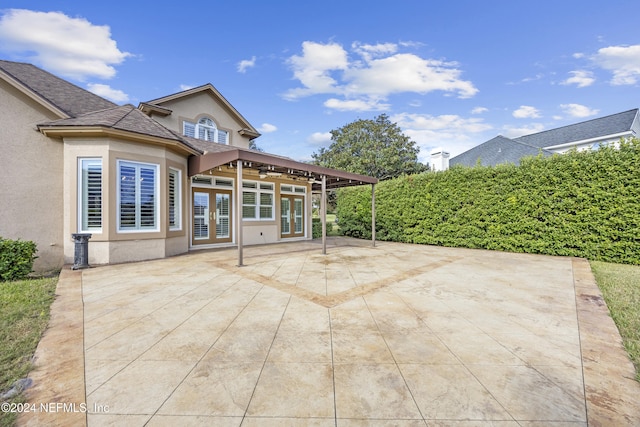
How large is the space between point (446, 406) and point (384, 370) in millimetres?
568

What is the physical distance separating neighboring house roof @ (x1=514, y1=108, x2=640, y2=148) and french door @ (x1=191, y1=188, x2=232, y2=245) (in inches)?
889

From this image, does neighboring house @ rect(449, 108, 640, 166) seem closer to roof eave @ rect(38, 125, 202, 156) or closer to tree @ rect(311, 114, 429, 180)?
tree @ rect(311, 114, 429, 180)

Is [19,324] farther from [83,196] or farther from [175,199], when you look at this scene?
[175,199]

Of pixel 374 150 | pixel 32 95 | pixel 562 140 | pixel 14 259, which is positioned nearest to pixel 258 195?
pixel 32 95

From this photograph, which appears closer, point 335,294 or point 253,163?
point 335,294

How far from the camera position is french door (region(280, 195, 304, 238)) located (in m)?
12.7

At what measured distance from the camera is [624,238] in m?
7.36

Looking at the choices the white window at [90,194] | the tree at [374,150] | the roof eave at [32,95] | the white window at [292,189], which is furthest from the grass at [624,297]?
the tree at [374,150]

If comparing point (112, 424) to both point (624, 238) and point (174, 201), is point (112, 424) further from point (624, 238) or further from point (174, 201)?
point (624, 238)

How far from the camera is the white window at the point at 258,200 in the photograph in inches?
438

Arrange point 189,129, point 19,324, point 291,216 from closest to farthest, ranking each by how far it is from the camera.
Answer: point 19,324
point 189,129
point 291,216

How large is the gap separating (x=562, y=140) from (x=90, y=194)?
1044 inches

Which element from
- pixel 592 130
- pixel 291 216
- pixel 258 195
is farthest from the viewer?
pixel 592 130

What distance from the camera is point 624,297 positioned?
4.48 metres
